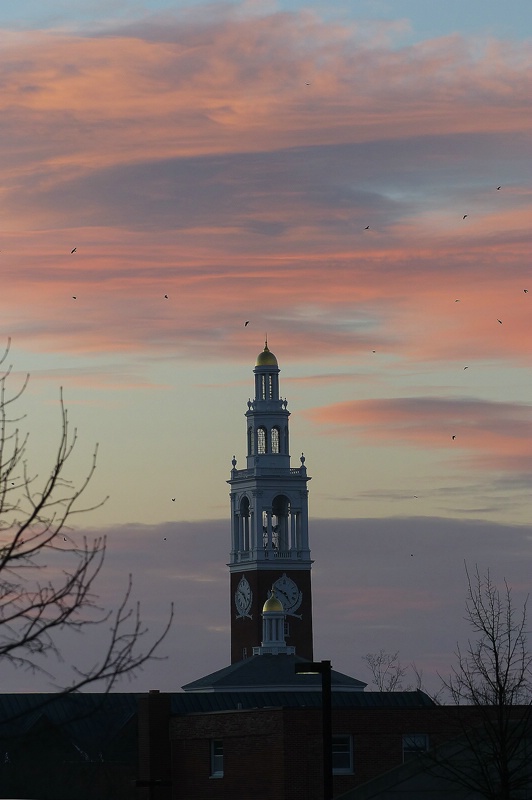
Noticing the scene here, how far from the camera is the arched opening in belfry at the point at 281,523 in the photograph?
154125 millimetres

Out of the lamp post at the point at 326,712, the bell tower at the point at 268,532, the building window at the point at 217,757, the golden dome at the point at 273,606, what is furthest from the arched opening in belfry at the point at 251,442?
the lamp post at the point at 326,712

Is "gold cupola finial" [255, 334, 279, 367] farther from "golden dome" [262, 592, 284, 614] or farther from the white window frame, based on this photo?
the white window frame

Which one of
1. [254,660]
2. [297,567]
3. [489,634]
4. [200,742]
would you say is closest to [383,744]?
[200,742]

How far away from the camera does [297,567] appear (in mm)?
152500

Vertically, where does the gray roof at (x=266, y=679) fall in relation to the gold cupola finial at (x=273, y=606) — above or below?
below

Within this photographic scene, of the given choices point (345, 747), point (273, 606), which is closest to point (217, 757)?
point (345, 747)

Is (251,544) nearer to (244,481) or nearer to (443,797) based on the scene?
(244,481)

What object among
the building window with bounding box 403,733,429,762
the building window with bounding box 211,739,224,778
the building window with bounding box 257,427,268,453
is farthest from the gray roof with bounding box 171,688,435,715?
the building window with bounding box 257,427,268,453

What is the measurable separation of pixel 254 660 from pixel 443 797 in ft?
296

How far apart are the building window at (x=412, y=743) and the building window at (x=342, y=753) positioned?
2.17 metres

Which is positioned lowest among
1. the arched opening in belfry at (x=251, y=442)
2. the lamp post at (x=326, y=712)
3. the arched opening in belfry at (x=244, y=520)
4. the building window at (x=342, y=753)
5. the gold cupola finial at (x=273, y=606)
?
the lamp post at (x=326, y=712)

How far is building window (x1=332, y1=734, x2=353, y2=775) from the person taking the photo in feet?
216

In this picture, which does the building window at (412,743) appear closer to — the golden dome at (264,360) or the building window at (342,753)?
the building window at (342,753)

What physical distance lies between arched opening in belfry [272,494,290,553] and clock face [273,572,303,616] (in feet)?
8.57
